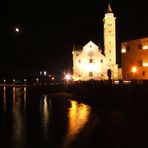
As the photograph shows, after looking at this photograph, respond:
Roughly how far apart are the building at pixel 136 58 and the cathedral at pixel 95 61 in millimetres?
23968

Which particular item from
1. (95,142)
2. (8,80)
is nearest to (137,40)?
(95,142)

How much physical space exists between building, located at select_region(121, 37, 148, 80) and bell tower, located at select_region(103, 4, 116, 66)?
93.2ft

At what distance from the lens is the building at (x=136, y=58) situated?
2253 inches

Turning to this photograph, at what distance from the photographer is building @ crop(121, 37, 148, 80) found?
188 ft

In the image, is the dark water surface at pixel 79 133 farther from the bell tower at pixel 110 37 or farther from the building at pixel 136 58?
the bell tower at pixel 110 37

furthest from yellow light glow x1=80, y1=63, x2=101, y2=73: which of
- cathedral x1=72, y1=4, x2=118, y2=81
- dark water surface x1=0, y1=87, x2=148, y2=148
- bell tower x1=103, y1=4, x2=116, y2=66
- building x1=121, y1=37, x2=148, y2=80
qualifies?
dark water surface x1=0, y1=87, x2=148, y2=148

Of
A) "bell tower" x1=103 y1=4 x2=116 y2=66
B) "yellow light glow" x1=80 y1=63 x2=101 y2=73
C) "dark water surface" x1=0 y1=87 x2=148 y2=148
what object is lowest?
"dark water surface" x1=0 y1=87 x2=148 y2=148

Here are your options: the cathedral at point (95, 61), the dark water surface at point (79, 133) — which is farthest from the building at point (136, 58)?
the dark water surface at point (79, 133)

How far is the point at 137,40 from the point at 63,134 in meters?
40.4

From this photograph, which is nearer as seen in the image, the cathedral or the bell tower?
the cathedral

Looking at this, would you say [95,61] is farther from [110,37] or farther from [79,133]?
[79,133]

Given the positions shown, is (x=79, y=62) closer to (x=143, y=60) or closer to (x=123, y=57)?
(x=123, y=57)

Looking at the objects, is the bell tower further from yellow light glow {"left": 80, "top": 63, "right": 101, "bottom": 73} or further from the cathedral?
yellow light glow {"left": 80, "top": 63, "right": 101, "bottom": 73}

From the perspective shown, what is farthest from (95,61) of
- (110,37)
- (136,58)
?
(136,58)
